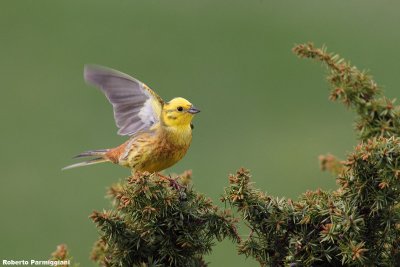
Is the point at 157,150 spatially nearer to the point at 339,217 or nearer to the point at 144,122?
the point at 144,122

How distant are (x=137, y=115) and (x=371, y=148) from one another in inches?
92.2

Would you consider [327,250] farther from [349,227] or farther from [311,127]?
[311,127]

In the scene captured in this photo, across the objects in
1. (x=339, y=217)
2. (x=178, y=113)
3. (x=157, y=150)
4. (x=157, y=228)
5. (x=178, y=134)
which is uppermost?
(x=178, y=113)

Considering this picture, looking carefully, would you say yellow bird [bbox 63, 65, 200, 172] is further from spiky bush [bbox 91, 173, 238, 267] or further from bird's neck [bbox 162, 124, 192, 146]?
spiky bush [bbox 91, 173, 238, 267]

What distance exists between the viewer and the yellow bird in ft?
16.0

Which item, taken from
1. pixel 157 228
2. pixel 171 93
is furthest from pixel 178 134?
pixel 171 93

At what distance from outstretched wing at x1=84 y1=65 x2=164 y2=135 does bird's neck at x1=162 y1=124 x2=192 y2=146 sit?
174 millimetres

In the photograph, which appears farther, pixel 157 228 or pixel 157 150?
pixel 157 150

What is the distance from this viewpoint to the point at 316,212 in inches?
125

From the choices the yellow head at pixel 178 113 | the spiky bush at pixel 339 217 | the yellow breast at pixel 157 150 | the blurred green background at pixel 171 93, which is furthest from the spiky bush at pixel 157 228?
the blurred green background at pixel 171 93

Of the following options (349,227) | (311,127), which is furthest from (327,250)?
(311,127)

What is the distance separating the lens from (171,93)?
10.6 meters

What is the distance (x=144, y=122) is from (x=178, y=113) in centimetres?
21

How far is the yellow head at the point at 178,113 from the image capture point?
507cm
